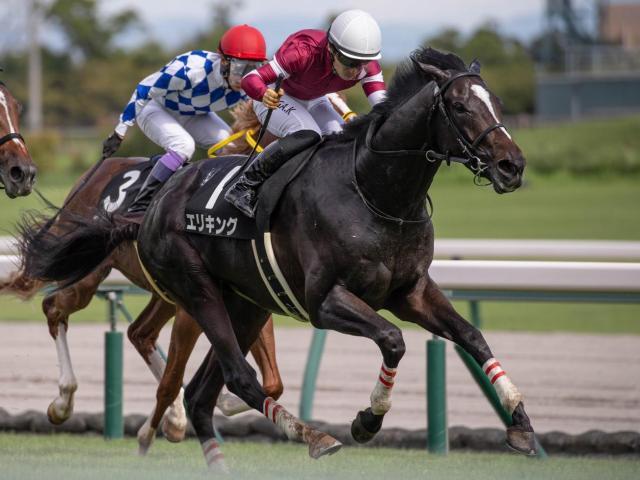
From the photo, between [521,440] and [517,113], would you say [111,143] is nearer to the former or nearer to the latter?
[521,440]

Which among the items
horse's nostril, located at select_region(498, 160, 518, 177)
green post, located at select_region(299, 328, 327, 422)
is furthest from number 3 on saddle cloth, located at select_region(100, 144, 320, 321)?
green post, located at select_region(299, 328, 327, 422)

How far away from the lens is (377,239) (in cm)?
512

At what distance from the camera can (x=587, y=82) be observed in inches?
1815

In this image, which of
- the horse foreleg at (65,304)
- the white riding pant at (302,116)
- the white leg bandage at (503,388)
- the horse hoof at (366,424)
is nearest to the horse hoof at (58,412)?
the horse foreleg at (65,304)

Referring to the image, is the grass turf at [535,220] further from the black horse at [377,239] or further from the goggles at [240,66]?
the black horse at [377,239]

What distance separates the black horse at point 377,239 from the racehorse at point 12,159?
0.89 meters

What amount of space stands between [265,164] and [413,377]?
3.67m

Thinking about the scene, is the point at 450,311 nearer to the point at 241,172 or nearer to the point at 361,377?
the point at 241,172

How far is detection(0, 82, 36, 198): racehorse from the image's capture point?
596 cm

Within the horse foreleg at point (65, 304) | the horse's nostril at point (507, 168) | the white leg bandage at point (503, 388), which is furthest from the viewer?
the horse foreleg at point (65, 304)

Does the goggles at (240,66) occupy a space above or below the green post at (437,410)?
above

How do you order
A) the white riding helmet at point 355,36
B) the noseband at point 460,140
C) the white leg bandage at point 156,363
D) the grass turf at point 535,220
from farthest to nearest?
the grass turf at point 535,220
the white leg bandage at point 156,363
the white riding helmet at point 355,36
the noseband at point 460,140

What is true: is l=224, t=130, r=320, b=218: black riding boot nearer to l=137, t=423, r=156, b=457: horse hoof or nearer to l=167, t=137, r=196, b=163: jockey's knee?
l=167, t=137, r=196, b=163: jockey's knee

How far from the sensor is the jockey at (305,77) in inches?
212
